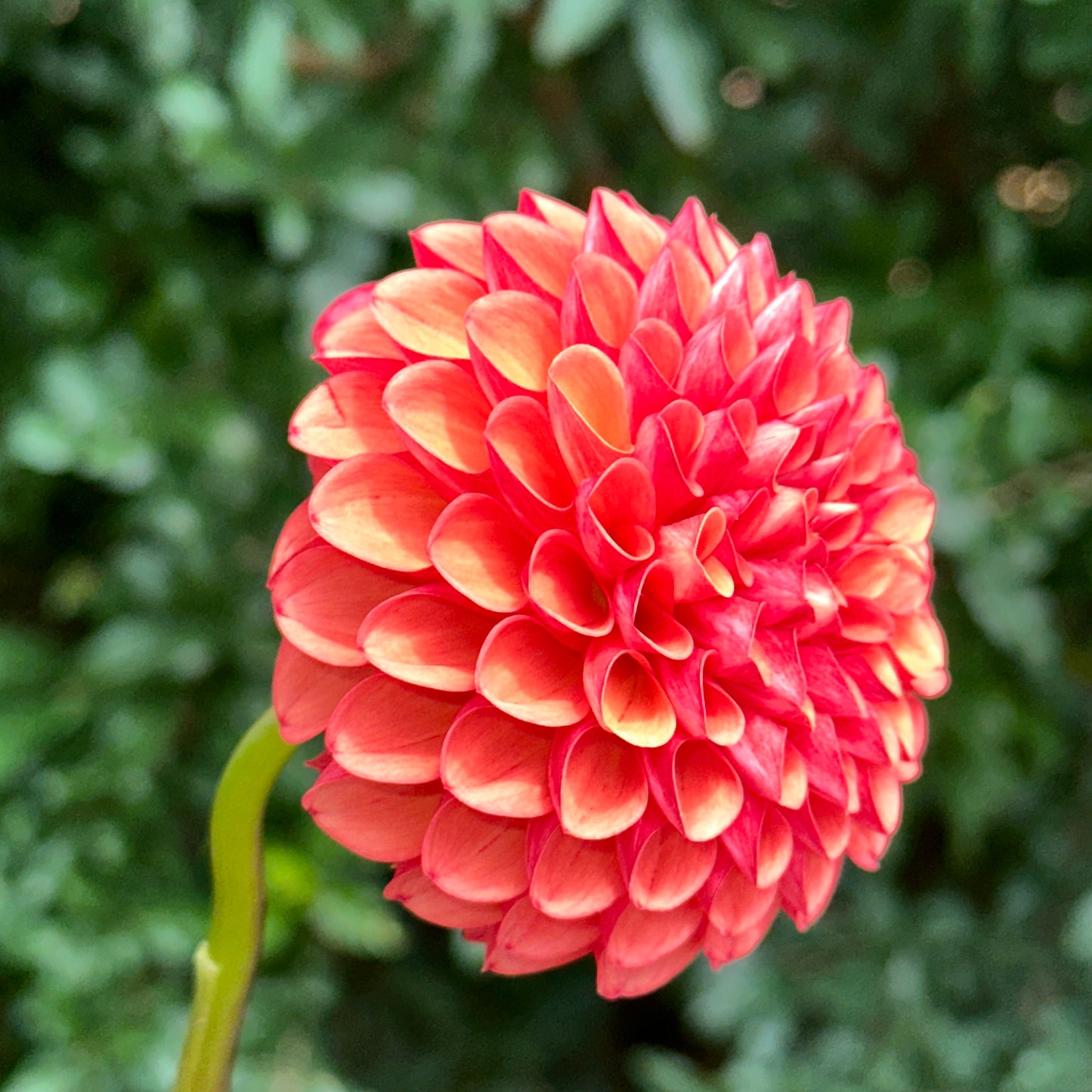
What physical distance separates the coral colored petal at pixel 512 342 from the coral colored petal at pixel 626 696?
0.27 feet

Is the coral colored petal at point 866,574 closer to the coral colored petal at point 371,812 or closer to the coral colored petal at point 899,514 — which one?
the coral colored petal at point 899,514

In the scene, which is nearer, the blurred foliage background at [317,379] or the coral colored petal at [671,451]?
the coral colored petal at [671,451]

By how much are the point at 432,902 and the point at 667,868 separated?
2.8 inches

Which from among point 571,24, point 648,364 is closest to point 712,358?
point 648,364

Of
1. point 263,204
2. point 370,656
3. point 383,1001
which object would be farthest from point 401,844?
point 383,1001

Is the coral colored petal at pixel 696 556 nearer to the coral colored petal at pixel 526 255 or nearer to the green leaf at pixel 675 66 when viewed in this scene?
the coral colored petal at pixel 526 255

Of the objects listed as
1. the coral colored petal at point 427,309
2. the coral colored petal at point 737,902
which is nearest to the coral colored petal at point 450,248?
the coral colored petal at point 427,309

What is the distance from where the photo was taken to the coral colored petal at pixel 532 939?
32 centimetres

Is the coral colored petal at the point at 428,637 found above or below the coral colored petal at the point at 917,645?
above

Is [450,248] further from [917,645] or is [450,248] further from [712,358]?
[917,645]

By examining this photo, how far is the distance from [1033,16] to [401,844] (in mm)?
774

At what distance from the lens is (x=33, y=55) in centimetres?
76

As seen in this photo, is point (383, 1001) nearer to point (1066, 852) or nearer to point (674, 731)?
point (1066, 852)

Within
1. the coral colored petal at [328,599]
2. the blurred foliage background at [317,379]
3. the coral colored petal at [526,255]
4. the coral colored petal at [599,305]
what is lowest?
the blurred foliage background at [317,379]
